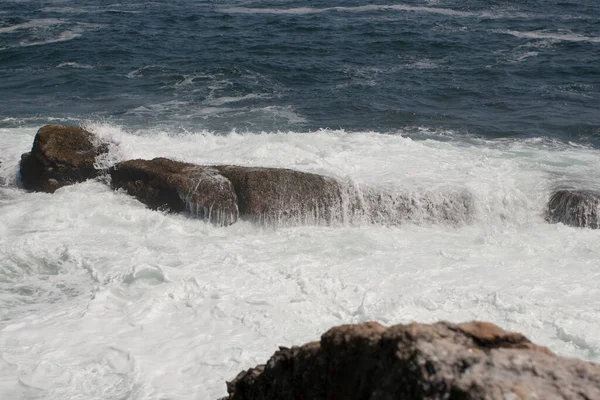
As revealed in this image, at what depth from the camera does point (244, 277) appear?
9.22 meters

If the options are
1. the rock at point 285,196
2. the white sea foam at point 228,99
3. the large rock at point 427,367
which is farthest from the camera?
the white sea foam at point 228,99

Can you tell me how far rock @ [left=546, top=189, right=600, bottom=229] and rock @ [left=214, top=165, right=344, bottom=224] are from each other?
3.88m

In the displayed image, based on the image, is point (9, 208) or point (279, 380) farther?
point (9, 208)

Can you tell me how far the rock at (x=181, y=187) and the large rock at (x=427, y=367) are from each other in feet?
25.1

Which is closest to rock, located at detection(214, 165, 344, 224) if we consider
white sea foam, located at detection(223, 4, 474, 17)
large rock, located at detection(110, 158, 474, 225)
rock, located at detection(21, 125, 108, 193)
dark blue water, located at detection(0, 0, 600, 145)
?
large rock, located at detection(110, 158, 474, 225)

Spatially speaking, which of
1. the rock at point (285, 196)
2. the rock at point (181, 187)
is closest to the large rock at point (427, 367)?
the rock at point (285, 196)

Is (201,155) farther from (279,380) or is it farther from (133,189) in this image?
(279,380)

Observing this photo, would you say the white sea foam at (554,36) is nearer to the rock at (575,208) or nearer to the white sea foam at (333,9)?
the white sea foam at (333,9)

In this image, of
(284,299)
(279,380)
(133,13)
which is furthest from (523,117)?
(133,13)

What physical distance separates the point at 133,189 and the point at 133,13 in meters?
26.2

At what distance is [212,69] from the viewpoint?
23.8 metres

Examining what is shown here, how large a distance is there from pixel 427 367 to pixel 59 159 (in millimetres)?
11274

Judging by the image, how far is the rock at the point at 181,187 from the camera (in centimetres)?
1131

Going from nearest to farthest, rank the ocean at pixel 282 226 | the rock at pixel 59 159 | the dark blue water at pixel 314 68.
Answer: the ocean at pixel 282 226 < the rock at pixel 59 159 < the dark blue water at pixel 314 68
